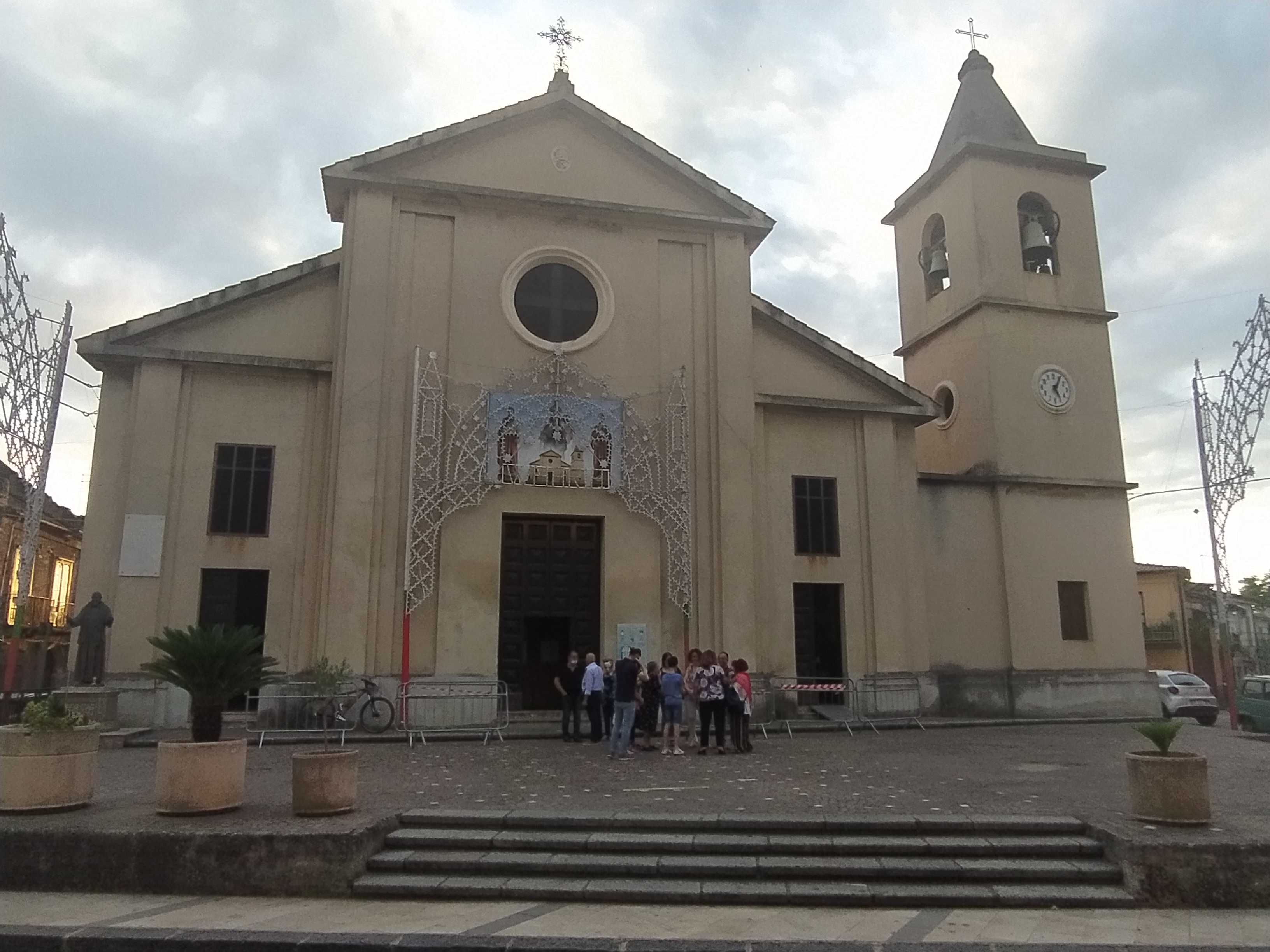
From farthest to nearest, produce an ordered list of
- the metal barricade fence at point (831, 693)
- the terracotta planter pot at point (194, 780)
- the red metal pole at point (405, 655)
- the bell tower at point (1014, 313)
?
the bell tower at point (1014, 313) < the metal barricade fence at point (831, 693) < the red metal pole at point (405, 655) < the terracotta planter pot at point (194, 780)

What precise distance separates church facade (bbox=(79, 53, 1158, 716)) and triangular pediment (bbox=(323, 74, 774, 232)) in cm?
7

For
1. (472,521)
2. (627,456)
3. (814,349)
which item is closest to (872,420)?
(814,349)

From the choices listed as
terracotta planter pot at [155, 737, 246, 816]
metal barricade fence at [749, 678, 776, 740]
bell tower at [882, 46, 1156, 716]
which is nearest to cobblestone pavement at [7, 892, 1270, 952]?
terracotta planter pot at [155, 737, 246, 816]

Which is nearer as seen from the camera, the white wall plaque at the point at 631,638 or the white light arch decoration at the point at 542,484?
the white light arch decoration at the point at 542,484

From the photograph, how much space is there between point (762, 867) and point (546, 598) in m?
11.1

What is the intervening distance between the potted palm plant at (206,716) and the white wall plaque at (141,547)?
26.7 ft

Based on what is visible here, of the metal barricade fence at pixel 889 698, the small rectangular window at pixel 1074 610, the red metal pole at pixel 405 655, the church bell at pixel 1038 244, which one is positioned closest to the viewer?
the red metal pole at pixel 405 655

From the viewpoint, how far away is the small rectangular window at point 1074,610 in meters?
21.3

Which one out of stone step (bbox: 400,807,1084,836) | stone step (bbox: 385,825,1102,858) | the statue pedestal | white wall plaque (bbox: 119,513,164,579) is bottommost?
stone step (bbox: 385,825,1102,858)

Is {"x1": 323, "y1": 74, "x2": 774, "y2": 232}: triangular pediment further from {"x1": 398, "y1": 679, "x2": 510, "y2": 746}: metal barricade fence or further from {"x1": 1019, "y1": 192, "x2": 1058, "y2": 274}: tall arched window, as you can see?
{"x1": 398, "y1": 679, "x2": 510, "y2": 746}: metal barricade fence

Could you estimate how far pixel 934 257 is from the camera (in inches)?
936

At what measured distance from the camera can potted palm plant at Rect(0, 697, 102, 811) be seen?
321 inches

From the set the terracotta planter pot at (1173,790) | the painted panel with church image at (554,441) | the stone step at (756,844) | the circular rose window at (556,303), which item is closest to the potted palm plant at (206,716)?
the stone step at (756,844)

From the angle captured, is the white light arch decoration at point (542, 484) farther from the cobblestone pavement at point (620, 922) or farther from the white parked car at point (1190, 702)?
the white parked car at point (1190, 702)
